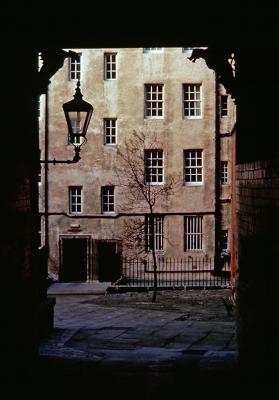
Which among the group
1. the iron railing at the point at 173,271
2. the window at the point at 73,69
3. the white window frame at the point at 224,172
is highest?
the window at the point at 73,69

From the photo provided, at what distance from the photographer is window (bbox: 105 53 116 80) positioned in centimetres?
3177

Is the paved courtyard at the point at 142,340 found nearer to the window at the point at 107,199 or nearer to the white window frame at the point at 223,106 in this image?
the window at the point at 107,199

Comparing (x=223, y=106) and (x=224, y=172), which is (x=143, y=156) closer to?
(x=224, y=172)

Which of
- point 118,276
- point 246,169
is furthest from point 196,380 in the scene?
point 118,276

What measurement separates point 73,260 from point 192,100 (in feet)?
33.9

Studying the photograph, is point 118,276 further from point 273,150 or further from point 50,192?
point 273,150

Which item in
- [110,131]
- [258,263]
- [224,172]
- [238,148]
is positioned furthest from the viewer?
[110,131]

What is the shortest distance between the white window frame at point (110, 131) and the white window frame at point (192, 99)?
12.1ft

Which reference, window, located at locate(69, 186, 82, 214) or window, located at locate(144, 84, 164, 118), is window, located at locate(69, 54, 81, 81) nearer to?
window, located at locate(144, 84, 164, 118)

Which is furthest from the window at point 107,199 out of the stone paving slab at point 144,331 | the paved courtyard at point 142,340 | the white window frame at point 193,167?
the paved courtyard at point 142,340

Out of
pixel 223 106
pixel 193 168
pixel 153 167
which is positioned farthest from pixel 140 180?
pixel 223 106

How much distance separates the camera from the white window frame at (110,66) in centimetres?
3175

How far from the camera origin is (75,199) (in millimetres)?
32062

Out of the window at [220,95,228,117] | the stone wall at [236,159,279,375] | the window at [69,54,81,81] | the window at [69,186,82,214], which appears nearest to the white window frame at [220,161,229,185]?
the window at [220,95,228,117]
